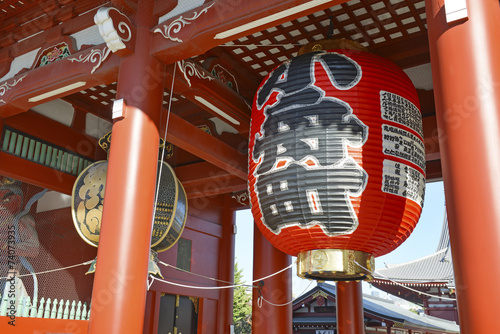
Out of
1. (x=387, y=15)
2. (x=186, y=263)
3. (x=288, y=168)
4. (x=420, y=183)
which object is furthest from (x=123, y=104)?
(x=186, y=263)

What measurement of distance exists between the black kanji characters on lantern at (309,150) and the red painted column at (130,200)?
0.93 m

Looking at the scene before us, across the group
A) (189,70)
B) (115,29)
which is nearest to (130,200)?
(115,29)

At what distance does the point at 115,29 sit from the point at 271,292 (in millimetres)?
3965

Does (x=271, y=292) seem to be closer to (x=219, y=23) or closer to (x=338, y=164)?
(x=338, y=164)

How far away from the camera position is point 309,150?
3301mm

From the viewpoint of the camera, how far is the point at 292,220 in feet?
11.0

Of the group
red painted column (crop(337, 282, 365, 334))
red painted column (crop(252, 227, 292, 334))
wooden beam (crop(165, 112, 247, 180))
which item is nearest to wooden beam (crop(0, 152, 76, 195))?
wooden beam (crop(165, 112, 247, 180))

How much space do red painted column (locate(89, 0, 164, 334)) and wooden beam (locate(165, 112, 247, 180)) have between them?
1374 mm

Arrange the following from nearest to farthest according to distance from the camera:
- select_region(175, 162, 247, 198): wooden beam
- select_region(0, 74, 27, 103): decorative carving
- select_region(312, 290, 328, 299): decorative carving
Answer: select_region(0, 74, 27, 103): decorative carving
select_region(175, 162, 247, 198): wooden beam
select_region(312, 290, 328, 299): decorative carving

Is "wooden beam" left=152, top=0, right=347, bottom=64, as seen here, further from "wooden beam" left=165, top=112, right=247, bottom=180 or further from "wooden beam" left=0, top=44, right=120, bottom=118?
"wooden beam" left=165, top=112, right=247, bottom=180

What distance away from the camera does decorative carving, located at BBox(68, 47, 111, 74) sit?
441 centimetres

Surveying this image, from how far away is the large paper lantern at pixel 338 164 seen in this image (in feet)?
10.6

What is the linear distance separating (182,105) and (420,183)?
405cm

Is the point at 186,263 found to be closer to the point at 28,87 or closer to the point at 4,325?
the point at 4,325
